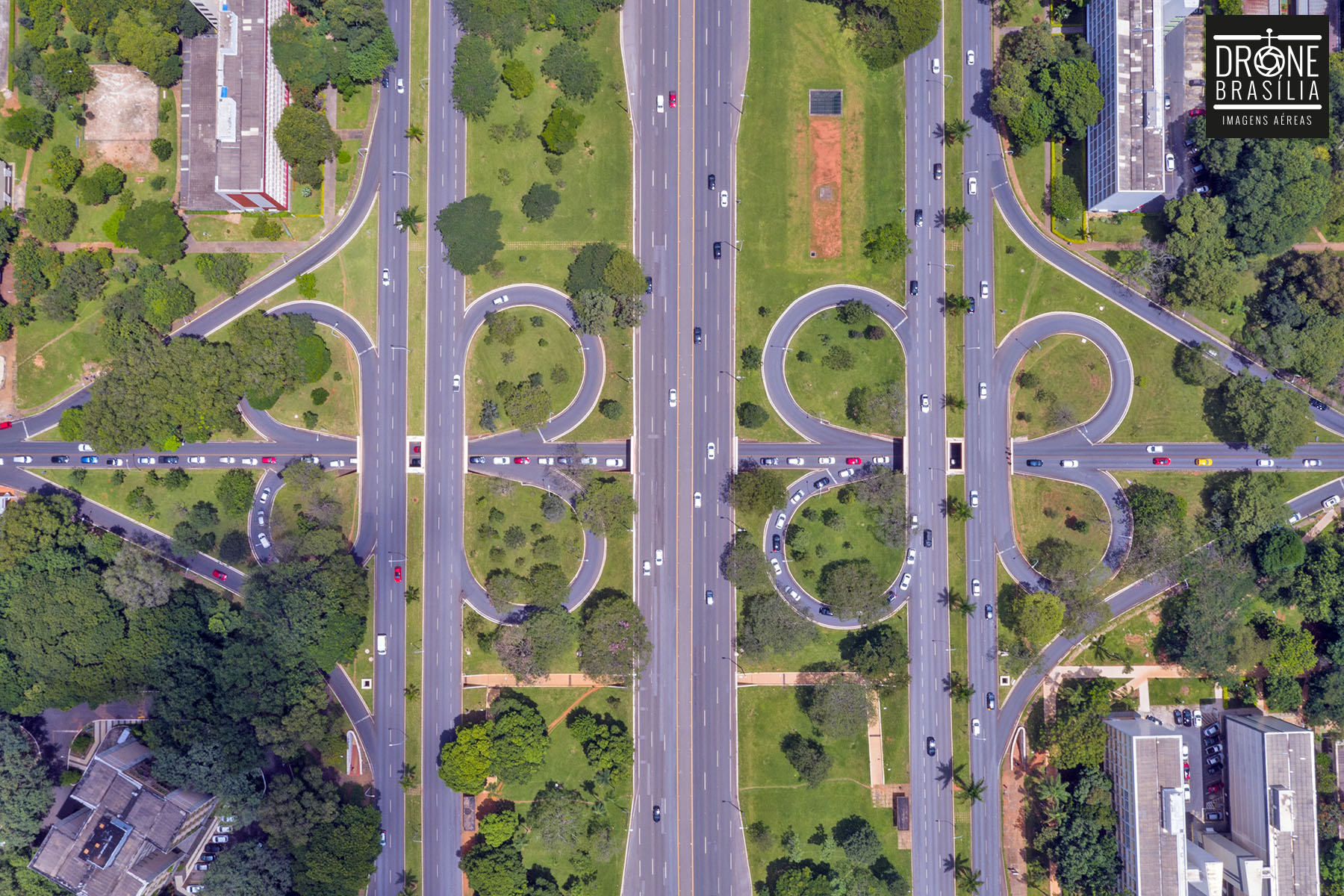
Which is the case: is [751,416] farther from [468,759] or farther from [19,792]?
[19,792]

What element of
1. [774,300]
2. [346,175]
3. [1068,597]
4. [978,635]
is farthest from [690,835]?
[346,175]

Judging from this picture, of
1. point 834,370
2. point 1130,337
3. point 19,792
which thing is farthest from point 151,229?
point 1130,337

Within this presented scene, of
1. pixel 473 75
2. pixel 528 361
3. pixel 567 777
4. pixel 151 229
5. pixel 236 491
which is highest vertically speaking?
pixel 473 75

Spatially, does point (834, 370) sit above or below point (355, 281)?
below

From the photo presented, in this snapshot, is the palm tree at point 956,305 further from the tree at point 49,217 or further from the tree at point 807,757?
the tree at point 49,217

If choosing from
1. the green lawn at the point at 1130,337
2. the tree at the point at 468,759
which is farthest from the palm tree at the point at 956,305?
the tree at the point at 468,759

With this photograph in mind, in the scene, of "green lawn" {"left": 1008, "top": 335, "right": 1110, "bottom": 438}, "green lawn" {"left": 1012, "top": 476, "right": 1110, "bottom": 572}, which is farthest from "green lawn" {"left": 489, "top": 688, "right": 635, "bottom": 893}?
"green lawn" {"left": 1008, "top": 335, "right": 1110, "bottom": 438}

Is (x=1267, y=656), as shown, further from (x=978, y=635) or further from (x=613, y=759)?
(x=613, y=759)
